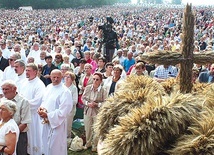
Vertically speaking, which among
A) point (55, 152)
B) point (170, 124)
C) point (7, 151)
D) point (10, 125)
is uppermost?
point (170, 124)

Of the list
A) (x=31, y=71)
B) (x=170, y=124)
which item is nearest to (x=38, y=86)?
(x=31, y=71)

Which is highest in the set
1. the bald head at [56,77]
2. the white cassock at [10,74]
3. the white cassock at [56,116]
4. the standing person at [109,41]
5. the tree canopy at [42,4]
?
the tree canopy at [42,4]

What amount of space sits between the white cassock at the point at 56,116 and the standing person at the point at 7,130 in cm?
150

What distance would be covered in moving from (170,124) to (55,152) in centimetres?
433

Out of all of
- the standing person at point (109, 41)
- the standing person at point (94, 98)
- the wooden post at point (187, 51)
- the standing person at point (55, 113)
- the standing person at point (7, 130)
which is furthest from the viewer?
the standing person at point (109, 41)

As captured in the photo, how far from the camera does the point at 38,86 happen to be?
6676mm

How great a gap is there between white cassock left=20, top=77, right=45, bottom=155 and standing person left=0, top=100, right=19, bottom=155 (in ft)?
6.56

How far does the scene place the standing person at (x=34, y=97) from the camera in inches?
262

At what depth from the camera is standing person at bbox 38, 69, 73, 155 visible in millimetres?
6117

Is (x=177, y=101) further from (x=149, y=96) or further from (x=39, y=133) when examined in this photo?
(x=39, y=133)

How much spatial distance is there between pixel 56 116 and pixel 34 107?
0.77m

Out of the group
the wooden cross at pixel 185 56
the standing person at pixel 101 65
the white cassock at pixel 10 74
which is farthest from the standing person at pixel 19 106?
the standing person at pixel 101 65

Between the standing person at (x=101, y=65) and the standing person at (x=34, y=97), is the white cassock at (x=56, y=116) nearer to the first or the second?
the standing person at (x=34, y=97)

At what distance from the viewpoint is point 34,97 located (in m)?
6.69
